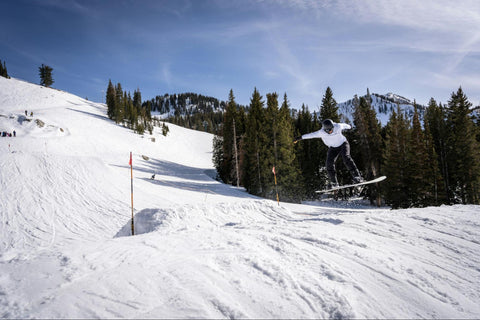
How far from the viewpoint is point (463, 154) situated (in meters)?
22.0

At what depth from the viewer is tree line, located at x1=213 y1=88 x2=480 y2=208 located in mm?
19625

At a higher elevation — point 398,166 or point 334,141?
point 334,141

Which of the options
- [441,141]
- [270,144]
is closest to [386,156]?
[270,144]

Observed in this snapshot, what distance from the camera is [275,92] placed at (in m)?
24.0

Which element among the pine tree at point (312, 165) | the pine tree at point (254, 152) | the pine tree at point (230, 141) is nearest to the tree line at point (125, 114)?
the pine tree at point (230, 141)

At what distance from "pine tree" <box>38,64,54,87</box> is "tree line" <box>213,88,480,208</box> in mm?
105695

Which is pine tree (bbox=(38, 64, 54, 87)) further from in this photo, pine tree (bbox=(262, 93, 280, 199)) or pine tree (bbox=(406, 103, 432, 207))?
pine tree (bbox=(406, 103, 432, 207))

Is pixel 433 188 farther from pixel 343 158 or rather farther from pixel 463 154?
pixel 343 158

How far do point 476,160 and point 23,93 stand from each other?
3979 inches

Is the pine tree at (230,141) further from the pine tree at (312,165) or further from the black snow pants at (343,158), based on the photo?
the black snow pants at (343,158)

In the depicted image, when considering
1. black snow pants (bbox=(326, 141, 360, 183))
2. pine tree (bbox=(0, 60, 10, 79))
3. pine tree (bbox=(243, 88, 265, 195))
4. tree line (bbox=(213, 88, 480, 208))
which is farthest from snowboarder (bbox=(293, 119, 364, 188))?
pine tree (bbox=(0, 60, 10, 79))

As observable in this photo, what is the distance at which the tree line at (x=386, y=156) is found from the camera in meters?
19.6

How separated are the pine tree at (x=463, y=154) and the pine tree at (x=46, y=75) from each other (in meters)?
127

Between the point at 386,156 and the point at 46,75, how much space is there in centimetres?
12353
